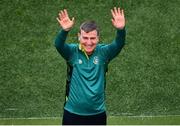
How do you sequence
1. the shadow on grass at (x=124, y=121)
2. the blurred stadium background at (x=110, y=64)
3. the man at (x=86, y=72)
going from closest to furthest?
the man at (x=86, y=72)
the shadow on grass at (x=124, y=121)
the blurred stadium background at (x=110, y=64)

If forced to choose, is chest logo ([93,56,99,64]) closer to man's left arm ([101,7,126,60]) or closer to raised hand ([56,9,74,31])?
man's left arm ([101,7,126,60])

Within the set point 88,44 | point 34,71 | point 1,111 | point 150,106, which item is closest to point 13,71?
point 34,71

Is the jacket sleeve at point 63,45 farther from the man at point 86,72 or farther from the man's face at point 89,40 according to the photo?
the man's face at point 89,40

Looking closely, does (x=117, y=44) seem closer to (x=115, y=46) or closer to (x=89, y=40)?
(x=115, y=46)

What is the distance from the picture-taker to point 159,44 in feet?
30.7

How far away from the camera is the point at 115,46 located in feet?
16.9

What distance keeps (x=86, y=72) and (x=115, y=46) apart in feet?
1.26

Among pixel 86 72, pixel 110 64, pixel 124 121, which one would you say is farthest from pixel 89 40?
pixel 110 64

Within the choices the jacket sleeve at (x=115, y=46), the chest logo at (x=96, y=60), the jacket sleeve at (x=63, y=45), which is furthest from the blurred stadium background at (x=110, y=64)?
the jacket sleeve at (x=63, y=45)

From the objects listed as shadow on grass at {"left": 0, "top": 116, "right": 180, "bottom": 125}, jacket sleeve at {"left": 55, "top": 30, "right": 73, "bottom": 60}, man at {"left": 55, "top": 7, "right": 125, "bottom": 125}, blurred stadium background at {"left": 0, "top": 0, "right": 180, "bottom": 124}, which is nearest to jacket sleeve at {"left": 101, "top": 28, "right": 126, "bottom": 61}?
Result: man at {"left": 55, "top": 7, "right": 125, "bottom": 125}

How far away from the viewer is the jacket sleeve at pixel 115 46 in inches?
201

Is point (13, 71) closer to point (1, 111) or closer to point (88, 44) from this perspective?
point (1, 111)

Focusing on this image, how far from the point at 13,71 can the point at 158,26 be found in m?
2.73

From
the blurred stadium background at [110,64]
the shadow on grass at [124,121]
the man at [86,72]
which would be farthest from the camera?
the blurred stadium background at [110,64]
